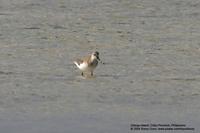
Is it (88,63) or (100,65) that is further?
(100,65)

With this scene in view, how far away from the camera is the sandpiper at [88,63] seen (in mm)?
13242

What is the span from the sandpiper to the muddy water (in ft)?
0.41

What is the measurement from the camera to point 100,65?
45.7ft

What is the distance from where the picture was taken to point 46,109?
10.4 meters

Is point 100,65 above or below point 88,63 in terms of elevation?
above

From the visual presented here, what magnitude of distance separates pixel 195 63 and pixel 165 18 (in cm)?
454

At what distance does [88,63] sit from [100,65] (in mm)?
742

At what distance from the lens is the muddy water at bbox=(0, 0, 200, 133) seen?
1010 centimetres

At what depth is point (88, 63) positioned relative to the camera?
13219 millimetres

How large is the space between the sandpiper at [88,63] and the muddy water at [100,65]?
13 cm

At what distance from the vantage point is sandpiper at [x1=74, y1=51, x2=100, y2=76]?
43.4 feet

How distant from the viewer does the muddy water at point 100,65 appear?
1010 centimetres

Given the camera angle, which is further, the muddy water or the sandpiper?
the sandpiper

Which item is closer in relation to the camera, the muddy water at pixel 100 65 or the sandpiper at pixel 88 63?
the muddy water at pixel 100 65
